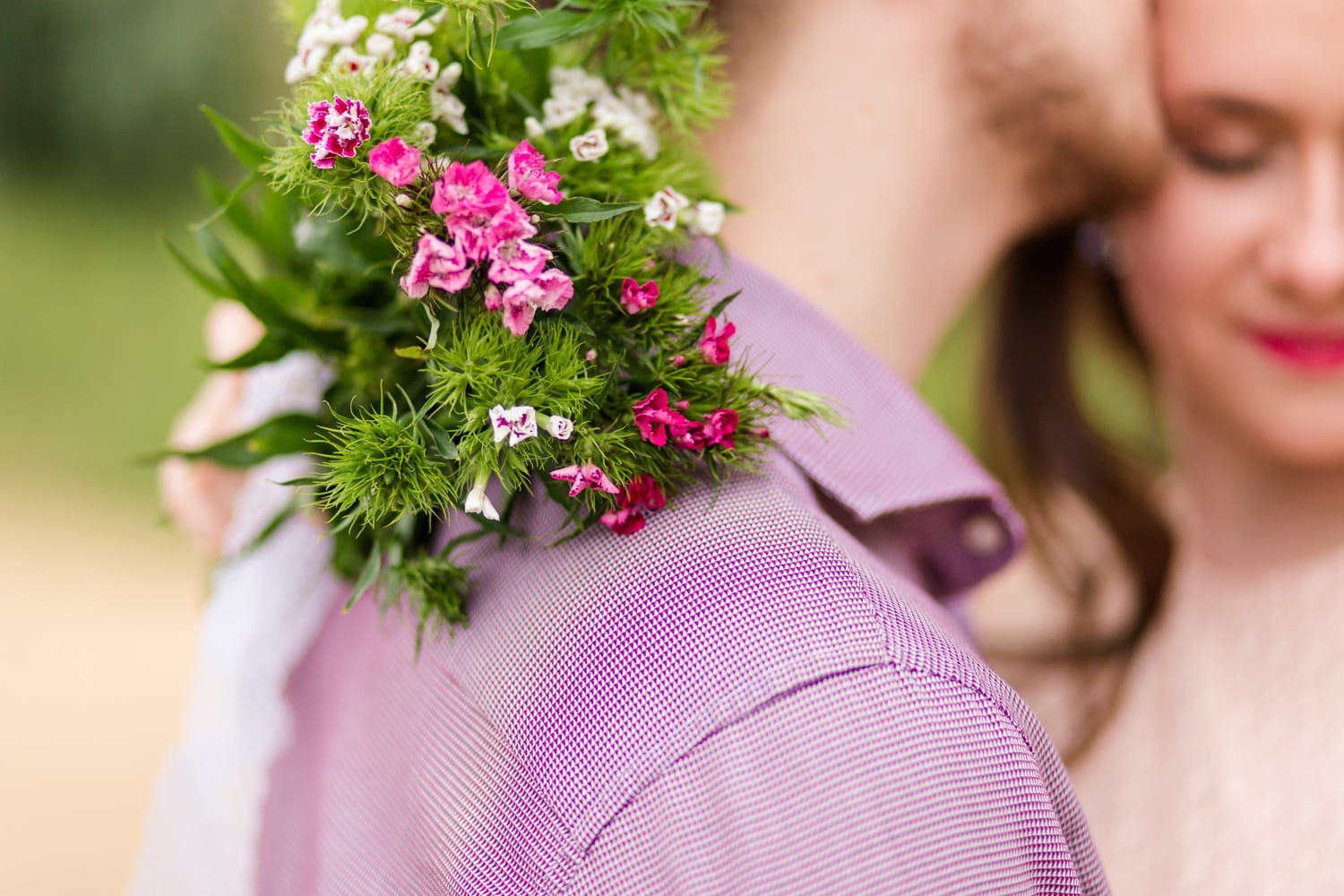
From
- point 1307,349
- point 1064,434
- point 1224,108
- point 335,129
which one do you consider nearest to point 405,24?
point 335,129

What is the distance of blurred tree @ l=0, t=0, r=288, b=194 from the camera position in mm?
4176

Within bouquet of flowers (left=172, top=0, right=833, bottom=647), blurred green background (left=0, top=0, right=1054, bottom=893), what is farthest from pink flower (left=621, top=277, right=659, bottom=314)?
blurred green background (left=0, top=0, right=1054, bottom=893)

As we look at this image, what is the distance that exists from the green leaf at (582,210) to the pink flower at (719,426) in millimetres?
122

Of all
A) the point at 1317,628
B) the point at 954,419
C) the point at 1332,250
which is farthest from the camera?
the point at 954,419

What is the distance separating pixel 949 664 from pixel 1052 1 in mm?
697

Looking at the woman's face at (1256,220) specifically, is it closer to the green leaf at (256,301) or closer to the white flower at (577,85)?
the white flower at (577,85)

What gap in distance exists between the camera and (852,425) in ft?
2.75

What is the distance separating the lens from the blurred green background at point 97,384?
8.97ft

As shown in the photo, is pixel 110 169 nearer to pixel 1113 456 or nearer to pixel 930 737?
pixel 1113 456

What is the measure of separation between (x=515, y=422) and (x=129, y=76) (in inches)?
168

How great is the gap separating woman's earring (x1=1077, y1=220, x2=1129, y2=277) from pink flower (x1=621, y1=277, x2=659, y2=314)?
78 cm

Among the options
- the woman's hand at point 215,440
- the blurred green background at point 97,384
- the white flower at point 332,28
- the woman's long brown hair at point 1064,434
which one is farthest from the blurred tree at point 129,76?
the white flower at point 332,28

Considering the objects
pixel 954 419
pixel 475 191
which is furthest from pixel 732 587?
pixel 954 419

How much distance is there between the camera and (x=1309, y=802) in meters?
1.04
